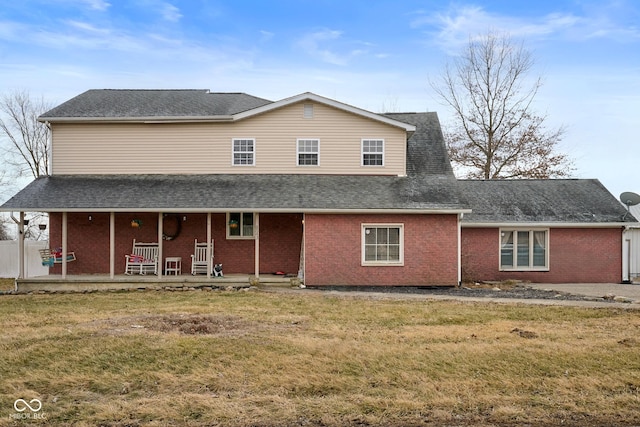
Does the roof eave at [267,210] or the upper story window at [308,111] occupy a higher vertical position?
the upper story window at [308,111]

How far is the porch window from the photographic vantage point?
20.3 metres

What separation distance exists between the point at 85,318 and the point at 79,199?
748 cm

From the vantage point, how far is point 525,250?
827 inches

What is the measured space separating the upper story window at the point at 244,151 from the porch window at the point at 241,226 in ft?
5.80

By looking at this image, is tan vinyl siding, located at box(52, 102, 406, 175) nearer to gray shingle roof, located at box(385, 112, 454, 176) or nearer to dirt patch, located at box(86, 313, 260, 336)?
gray shingle roof, located at box(385, 112, 454, 176)

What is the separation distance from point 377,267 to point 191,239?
21.3 ft

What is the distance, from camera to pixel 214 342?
9539 mm

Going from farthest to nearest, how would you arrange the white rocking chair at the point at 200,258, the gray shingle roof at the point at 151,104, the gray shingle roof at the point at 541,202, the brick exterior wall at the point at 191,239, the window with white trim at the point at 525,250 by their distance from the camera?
1. the window with white trim at the point at 525,250
2. the gray shingle roof at the point at 541,202
3. the gray shingle roof at the point at 151,104
4. the brick exterior wall at the point at 191,239
5. the white rocking chair at the point at 200,258

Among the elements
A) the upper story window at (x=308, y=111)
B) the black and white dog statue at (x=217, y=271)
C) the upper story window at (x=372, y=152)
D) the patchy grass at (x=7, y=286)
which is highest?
the upper story window at (x=308, y=111)

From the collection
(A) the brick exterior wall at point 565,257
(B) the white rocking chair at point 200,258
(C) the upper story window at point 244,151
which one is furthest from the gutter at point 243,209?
(A) the brick exterior wall at point 565,257

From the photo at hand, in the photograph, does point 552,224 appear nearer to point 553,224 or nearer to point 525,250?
point 553,224

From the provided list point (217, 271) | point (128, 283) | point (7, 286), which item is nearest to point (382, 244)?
point (217, 271)

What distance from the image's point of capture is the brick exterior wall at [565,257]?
2075 cm

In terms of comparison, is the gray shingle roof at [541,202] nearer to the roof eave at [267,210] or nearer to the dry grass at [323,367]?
the roof eave at [267,210]
